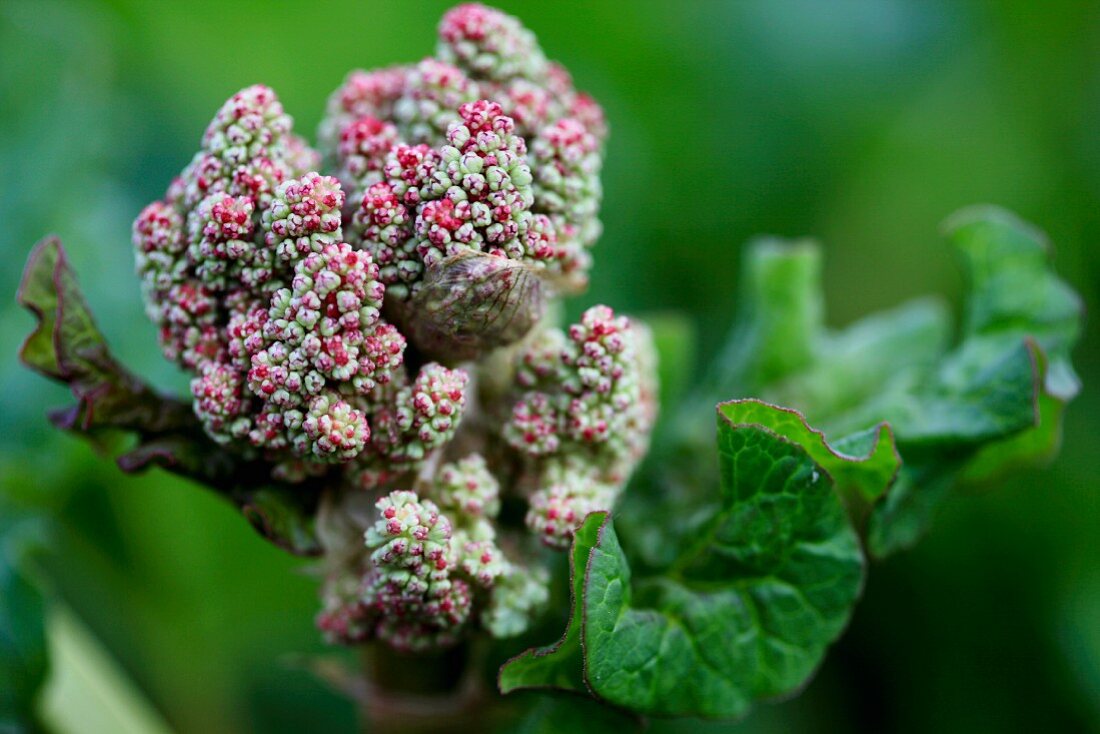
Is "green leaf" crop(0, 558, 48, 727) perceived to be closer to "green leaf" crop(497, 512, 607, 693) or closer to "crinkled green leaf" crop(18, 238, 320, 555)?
"crinkled green leaf" crop(18, 238, 320, 555)

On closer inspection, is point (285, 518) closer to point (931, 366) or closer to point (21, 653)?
point (21, 653)

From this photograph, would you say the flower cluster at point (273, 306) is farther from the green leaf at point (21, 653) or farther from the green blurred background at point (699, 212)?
the green blurred background at point (699, 212)

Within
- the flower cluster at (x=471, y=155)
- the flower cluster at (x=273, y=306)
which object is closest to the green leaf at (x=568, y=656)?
the flower cluster at (x=273, y=306)

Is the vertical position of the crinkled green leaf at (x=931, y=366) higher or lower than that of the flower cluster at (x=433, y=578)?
higher

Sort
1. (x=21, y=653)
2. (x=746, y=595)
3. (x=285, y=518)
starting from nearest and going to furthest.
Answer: (x=285, y=518) < (x=746, y=595) < (x=21, y=653)

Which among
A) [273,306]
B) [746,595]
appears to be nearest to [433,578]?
[273,306]

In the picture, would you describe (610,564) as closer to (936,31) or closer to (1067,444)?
(1067,444)

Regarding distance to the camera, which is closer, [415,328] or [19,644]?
[415,328]
